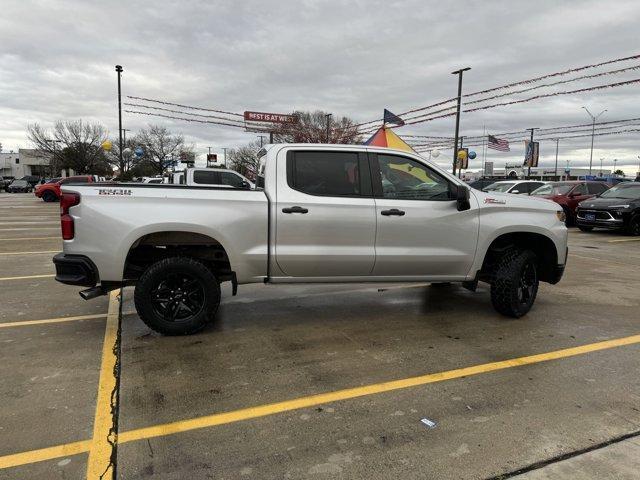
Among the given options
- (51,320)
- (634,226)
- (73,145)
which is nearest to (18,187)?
(73,145)

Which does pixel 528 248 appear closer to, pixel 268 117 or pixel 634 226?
pixel 634 226

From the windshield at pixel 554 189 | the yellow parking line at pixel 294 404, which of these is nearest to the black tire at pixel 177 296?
the yellow parking line at pixel 294 404

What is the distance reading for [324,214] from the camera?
481 cm

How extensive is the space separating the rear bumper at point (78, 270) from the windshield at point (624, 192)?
16.0 metres

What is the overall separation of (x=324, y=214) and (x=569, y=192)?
16.0 meters

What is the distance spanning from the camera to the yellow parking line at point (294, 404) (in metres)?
2.83

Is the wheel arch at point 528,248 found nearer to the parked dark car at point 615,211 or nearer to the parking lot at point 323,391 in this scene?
the parking lot at point 323,391

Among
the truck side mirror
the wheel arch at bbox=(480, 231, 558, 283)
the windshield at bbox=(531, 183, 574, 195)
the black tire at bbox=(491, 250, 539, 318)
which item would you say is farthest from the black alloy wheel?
the windshield at bbox=(531, 183, 574, 195)

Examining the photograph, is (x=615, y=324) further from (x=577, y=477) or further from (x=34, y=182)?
(x=34, y=182)

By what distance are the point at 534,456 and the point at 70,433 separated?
285 cm

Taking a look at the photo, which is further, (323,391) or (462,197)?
(462,197)

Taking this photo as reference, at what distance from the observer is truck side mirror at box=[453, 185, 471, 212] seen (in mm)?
5020

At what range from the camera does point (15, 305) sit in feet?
19.3

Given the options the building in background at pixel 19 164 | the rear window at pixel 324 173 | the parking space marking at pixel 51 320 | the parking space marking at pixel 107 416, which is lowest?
the parking space marking at pixel 107 416
